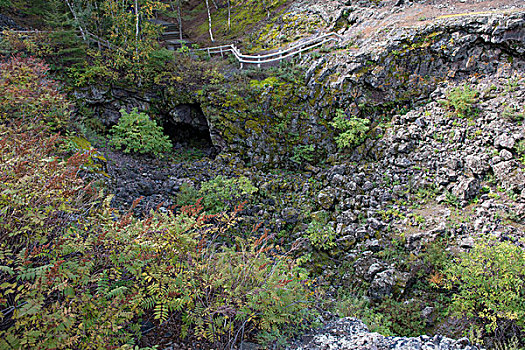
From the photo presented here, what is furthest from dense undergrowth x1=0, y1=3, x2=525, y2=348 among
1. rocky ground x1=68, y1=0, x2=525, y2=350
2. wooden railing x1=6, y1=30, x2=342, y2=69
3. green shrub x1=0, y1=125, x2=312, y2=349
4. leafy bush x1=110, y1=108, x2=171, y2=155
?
wooden railing x1=6, y1=30, x2=342, y2=69

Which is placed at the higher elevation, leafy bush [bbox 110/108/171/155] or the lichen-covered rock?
leafy bush [bbox 110/108/171/155]

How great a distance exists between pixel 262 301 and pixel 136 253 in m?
1.65

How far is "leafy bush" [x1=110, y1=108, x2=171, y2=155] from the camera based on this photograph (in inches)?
420

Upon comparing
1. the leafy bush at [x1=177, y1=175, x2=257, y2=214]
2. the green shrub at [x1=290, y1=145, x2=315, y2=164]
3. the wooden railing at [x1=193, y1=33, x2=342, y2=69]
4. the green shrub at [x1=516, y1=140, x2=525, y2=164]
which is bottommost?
the leafy bush at [x1=177, y1=175, x2=257, y2=214]

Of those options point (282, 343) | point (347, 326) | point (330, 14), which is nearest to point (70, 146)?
point (282, 343)

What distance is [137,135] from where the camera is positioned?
11.0 meters

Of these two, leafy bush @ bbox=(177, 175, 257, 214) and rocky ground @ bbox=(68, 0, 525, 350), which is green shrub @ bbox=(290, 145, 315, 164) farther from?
leafy bush @ bbox=(177, 175, 257, 214)

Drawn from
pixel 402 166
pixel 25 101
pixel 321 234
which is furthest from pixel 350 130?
pixel 25 101

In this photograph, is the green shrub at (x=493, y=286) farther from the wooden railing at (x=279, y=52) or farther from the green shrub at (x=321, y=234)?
the wooden railing at (x=279, y=52)

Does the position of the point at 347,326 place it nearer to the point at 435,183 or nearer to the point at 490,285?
the point at 490,285

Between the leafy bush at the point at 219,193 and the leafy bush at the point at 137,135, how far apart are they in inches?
112

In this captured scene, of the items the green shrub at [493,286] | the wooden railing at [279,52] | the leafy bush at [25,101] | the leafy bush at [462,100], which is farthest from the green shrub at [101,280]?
the wooden railing at [279,52]

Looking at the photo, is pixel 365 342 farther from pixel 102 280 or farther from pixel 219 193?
pixel 219 193

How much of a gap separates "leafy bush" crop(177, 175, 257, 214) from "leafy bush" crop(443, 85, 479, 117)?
6.93 meters
